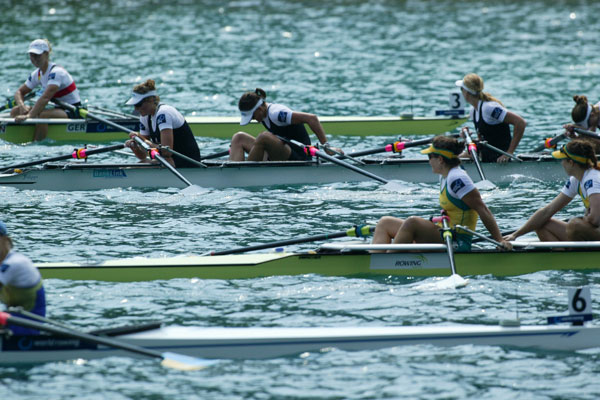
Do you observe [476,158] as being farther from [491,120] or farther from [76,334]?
[76,334]

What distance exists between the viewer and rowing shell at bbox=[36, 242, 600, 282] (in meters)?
10.9

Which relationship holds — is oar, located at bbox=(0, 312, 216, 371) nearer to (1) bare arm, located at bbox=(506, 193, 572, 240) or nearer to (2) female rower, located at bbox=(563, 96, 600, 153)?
(1) bare arm, located at bbox=(506, 193, 572, 240)

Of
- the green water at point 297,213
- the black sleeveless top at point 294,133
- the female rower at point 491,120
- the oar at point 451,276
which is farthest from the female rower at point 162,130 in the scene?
the oar at point 451,276

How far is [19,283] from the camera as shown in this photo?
28.5ft

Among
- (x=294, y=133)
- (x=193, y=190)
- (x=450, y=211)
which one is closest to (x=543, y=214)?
(x=450, y=211)

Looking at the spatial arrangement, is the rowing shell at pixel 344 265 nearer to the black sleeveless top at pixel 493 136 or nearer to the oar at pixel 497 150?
the oar at pixel 497 150

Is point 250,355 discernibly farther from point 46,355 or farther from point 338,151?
point 338,151

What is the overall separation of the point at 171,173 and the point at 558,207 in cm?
677

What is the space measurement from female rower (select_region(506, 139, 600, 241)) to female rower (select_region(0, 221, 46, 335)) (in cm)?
518

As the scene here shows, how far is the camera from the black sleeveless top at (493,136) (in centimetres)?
1560

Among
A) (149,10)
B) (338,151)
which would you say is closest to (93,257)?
(338,151)

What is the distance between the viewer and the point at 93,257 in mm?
12352

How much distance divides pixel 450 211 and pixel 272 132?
5347mm

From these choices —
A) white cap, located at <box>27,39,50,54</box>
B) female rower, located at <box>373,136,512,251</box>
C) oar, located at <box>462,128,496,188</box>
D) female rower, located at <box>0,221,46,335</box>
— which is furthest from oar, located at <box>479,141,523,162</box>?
female rower, located at <box>0,221,46,335</box>
